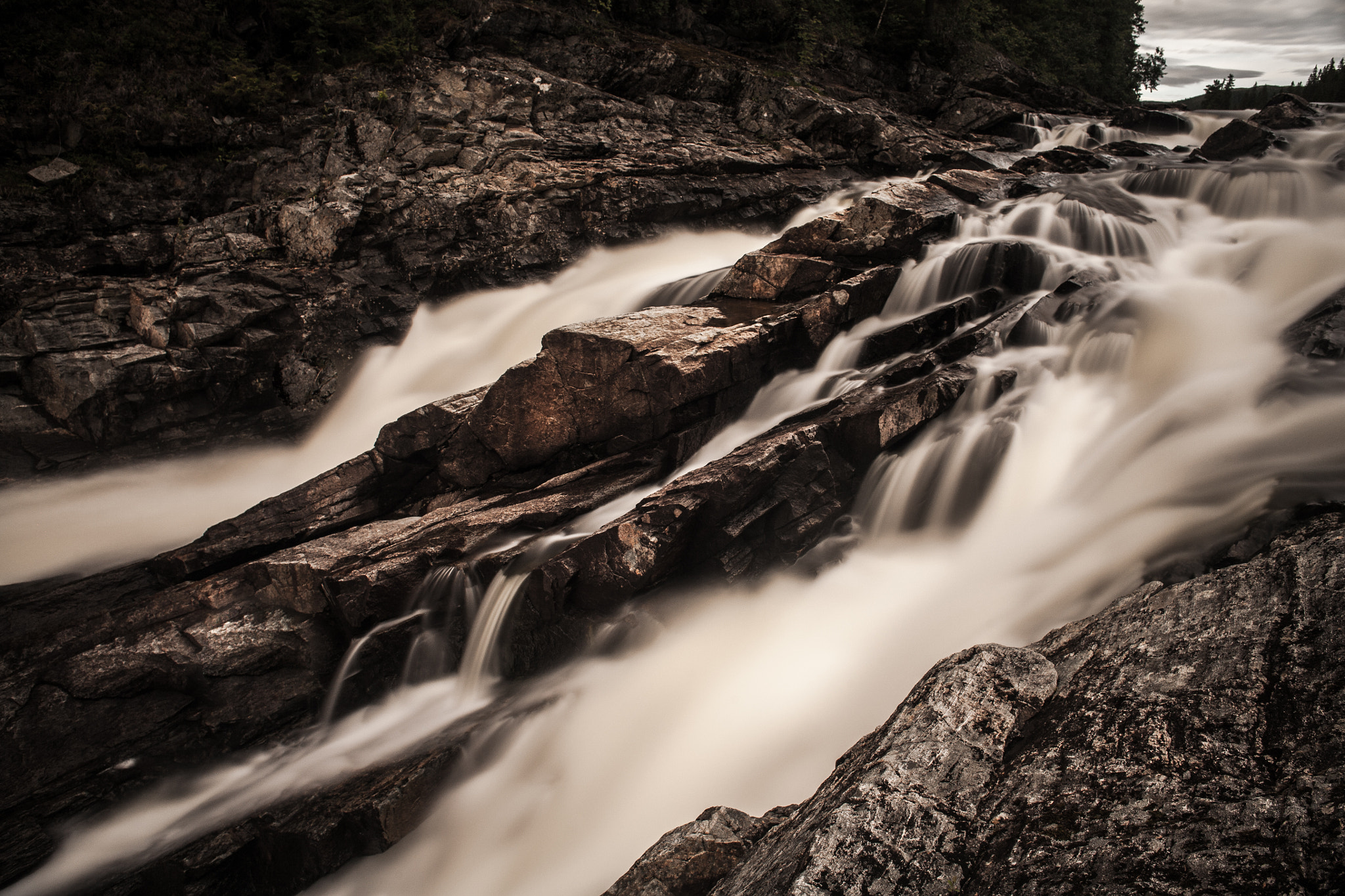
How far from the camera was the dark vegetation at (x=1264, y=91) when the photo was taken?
35.0 metres

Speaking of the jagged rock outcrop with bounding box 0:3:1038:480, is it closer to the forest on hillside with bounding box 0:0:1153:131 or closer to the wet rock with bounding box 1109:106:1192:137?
the forest on hillside with bounding box 0:0:1153:131

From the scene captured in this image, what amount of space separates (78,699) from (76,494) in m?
6.08

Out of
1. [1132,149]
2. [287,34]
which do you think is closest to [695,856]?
[1132,149]

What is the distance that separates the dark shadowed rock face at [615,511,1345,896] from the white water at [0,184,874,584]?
941 centimetres

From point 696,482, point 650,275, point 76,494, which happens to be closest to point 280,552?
point 696,482

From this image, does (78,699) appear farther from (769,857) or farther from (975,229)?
(975,229)

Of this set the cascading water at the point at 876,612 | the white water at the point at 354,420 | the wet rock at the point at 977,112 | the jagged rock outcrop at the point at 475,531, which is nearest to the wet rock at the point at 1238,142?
the wet rock at the point at 977,112

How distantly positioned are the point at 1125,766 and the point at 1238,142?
18640 millimetres

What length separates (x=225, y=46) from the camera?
1548 cm

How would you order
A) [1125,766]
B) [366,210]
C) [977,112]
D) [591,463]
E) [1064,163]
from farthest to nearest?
[977,112], [1064,163], [366,210], [591,463], [1125,766]

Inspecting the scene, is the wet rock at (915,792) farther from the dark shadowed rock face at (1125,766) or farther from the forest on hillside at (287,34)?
the forest on hillside at (287,34)

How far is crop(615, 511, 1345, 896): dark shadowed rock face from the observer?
212 centimetres

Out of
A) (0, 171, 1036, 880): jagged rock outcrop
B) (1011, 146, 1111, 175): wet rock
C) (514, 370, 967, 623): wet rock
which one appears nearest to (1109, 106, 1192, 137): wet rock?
(1011, 146, 1111, 175): wet rock

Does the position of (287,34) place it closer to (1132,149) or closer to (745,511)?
(745,511)
